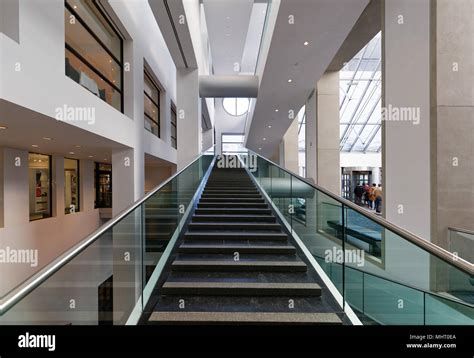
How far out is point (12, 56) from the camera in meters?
2.70

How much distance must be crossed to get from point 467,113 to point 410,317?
3.15m

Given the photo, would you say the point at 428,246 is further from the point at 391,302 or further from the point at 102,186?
the point at 102,186

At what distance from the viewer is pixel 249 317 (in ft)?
7.88

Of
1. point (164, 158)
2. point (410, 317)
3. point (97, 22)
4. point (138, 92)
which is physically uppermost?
point (97, 22)

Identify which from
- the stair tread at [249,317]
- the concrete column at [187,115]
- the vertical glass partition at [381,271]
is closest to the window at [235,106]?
the concrete column at [187,115]

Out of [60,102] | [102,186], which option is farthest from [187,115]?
[60,102]

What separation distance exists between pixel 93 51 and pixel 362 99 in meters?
15.6

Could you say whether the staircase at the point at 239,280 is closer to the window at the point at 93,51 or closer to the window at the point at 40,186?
the window at the point at 93,51

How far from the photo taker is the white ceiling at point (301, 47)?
4730 millimetres

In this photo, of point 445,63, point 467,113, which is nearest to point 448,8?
point 445,63

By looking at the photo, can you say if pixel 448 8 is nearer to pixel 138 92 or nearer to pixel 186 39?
pixel 186 39

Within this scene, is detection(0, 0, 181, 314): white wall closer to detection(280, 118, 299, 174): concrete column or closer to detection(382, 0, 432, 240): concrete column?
detection(382, 0, 432, 240): concrete column

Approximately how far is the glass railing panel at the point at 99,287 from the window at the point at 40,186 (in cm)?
472

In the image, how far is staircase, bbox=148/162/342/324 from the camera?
7.98 feet
